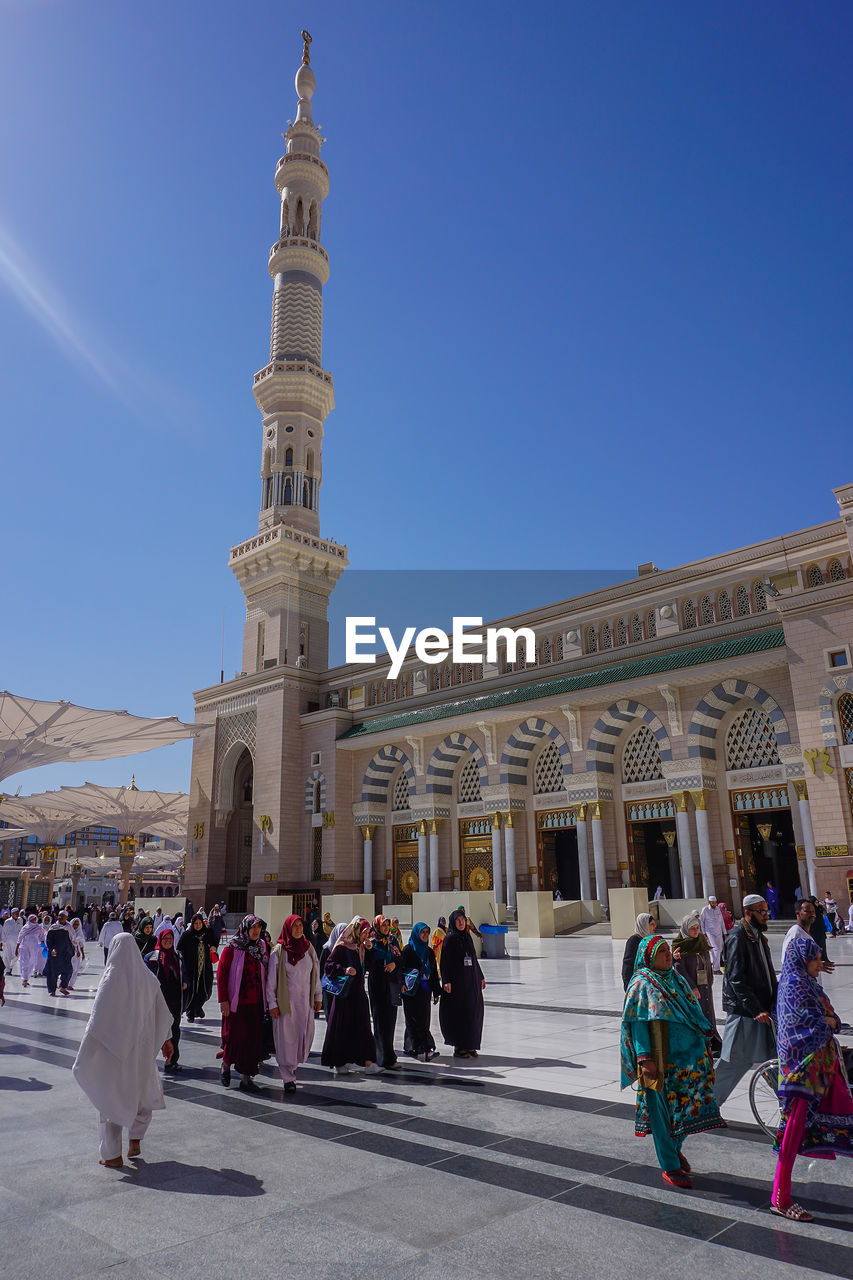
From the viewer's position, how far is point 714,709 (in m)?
21.2

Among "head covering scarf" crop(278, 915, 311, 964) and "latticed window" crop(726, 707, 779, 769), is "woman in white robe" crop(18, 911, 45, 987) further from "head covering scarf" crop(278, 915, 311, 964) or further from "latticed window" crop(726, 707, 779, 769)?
"latticed window" crop(726, 707, 779, 769)

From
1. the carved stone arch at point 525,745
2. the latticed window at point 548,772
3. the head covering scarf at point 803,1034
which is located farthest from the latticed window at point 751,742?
the head covering scarf at point 803,1034

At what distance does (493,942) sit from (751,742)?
829 cm

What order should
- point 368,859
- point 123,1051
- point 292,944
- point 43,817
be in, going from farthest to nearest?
point 43,817 < point 368,859 < point 292,944 < point 123,1051

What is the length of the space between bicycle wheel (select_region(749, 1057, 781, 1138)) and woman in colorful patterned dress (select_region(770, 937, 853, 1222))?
2.63 feet

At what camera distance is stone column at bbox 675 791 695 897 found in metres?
20.6

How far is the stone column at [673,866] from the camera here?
77.9 feet

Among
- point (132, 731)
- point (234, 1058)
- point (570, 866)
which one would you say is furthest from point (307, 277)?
point (234, 1058)

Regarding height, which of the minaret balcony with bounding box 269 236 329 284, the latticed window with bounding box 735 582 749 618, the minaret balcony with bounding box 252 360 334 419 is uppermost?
the minaret balcony with bounding box 269 236 329 284

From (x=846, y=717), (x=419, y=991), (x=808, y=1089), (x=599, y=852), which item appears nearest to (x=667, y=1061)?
(x=808, y=1089)

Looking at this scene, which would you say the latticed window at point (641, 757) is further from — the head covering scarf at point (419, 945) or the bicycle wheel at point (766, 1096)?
the bicycle wheel at point (766, 1096)

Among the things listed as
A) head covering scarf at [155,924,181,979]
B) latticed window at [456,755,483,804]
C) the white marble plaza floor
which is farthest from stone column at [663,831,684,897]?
head covering scarf at [155,924,181,979]

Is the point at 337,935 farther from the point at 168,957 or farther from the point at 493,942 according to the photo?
the point at 493,942

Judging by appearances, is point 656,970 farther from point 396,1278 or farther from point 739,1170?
point 396,1278
